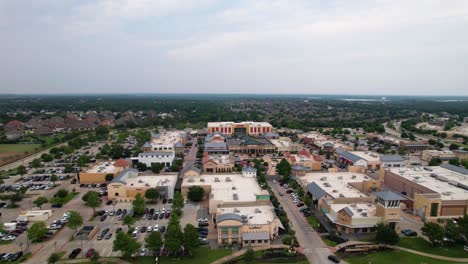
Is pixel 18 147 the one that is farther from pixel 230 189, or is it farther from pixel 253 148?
pixel 230 189

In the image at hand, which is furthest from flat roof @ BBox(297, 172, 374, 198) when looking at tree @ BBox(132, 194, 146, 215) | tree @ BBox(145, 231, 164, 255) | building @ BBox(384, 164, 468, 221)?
tree @ BBox(132, 194, 146, 215)

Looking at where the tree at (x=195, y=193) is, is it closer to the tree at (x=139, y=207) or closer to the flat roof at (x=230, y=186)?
the flat roof at (x=230, y=186)

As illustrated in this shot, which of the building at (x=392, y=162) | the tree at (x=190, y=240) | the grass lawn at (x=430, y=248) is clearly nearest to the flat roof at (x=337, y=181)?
the grass lawn at (x=430, y=248)

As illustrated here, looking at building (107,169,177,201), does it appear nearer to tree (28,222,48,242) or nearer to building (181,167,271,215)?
building (181,167,271,215)

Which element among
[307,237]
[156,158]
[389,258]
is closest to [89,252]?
[307,237]

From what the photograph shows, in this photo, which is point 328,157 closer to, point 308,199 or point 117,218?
point 308,199

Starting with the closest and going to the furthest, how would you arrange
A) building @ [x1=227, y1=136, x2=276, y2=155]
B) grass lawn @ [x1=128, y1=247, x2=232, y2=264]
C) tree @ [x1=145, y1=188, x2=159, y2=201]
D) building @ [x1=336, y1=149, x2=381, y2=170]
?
grass lawn @ [x1=128, y1=247, x2=232, y2=264], tree @ [x1=145, y1=188, x2=159, y2=201], building @ [x1=336, y1=149, x2=381, y2=170], building @ [x1=227, y1=136, x2=276, y2=155]
